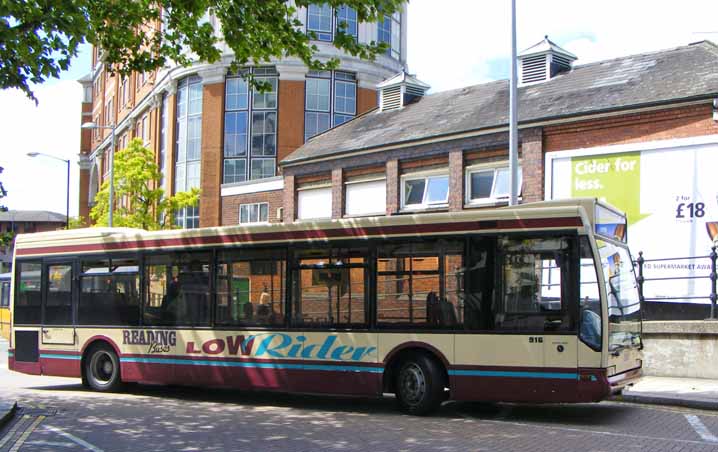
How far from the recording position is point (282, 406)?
1250 cm

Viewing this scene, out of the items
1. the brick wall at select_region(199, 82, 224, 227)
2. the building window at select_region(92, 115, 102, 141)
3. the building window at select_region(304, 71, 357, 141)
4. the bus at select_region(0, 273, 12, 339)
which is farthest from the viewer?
the building window at select_region(92, 115, 102, 141)

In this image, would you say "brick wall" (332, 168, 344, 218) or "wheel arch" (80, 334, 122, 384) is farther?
"brick wall" (332, 168, 344, 218)

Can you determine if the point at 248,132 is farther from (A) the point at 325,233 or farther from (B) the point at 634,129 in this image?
(A) the point at 325,233

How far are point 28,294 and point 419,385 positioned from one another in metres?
8.38

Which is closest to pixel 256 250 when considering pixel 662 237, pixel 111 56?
pixel 111 56

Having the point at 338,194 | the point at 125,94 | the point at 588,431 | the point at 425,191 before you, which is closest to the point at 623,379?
the point at 588,431

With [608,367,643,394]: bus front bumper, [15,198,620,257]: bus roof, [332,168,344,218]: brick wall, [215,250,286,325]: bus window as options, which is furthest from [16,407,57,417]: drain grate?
[332,168,344,218]: brick wall

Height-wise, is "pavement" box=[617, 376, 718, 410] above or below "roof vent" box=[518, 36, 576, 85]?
below

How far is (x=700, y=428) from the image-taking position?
10000 mm

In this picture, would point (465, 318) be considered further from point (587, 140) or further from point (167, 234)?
point (587, 140)

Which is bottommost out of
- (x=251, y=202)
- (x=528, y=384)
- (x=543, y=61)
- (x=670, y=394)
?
(x=670, y=394)

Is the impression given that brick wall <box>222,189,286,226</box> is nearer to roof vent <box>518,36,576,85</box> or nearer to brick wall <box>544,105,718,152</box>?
roof vent <box>518,36,576,85</box>

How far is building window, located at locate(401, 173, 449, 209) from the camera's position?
2297 centimetres

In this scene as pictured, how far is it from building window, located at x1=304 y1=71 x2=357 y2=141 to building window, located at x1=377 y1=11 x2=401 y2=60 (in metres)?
3.43
